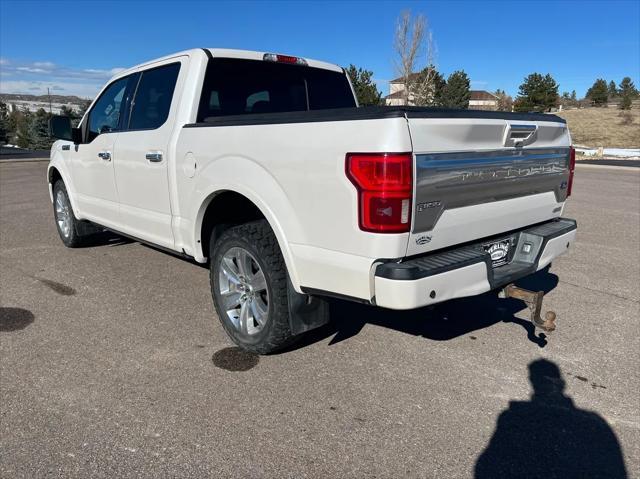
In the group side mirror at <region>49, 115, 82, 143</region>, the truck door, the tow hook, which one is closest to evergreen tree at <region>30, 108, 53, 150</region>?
side mirror at <region>49, 115, 82, 143</region>

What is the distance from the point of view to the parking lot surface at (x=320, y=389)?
245cm

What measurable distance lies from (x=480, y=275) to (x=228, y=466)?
162 centimetres

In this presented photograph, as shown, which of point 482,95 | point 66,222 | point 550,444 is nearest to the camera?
point 550,444

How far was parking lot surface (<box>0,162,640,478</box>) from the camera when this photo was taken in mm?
2449

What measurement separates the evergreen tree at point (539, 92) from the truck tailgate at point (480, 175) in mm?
55275

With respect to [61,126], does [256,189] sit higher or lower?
lower

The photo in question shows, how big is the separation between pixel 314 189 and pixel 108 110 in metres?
3.29

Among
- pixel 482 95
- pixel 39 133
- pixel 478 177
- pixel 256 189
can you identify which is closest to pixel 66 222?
pixel 256 189

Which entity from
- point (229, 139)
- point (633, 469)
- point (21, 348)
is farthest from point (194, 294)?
point (633, 469)

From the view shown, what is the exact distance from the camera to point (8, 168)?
1950 cm

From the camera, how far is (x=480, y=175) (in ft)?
9.46

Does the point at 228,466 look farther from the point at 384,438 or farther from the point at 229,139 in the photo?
the point at 229,139

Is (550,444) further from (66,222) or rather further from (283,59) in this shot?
(66,222)

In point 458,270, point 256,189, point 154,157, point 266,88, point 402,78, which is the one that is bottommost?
point 458,270
